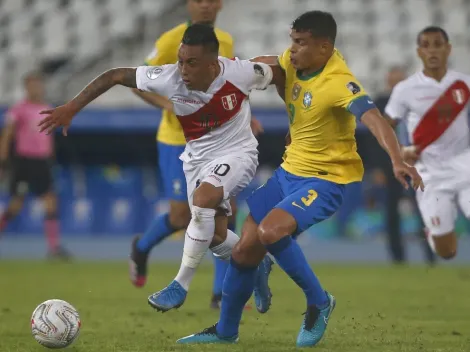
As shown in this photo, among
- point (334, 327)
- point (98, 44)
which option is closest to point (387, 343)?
point (334, 327)

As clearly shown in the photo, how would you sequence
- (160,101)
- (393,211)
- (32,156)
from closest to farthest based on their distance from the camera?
(160,101)
(393,211)
(32,156)

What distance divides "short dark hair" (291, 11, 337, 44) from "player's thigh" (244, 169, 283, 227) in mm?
892

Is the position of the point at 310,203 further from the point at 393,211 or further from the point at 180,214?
the point at 393,211

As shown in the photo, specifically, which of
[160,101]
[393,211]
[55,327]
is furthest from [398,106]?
[393,211]

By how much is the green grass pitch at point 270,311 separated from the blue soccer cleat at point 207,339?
3.2 inches

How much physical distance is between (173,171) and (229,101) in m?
1.81

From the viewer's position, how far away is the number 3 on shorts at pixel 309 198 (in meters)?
5.70

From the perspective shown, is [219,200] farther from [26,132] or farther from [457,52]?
[457,52]

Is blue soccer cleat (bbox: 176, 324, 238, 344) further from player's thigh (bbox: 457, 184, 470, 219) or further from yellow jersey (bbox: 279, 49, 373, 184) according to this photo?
player's thigh (bbox: 457, 184, 470, 219)

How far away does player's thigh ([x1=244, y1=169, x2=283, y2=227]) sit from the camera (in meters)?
5.98

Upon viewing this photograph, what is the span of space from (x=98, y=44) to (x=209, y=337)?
14289 mm

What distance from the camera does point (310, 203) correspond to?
5715mm

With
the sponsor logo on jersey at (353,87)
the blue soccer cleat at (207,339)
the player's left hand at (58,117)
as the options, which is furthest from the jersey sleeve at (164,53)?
the blue soccer cleat at (207,339)

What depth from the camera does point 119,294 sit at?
9.52m
